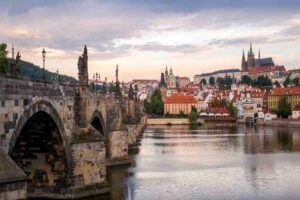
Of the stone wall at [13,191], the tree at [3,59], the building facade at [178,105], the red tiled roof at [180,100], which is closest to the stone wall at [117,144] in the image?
the tree at [3,59]

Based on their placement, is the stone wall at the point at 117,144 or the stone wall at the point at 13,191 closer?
the stone wall at the point at 13,191

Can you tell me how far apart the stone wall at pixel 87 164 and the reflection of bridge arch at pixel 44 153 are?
0.58 meters

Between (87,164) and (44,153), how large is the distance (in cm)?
264

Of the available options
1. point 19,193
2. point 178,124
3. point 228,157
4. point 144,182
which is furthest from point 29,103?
point 178,124

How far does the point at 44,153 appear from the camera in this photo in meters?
29.7

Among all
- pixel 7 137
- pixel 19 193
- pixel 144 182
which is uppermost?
pixel 7 137

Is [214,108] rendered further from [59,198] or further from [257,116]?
[59,198]

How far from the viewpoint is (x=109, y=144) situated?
46.6 metres

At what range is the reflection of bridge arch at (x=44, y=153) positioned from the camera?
29.1m

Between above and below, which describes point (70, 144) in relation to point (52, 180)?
above

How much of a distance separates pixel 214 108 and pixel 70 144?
138 metres

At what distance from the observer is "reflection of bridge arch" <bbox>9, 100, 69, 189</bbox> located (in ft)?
95.5

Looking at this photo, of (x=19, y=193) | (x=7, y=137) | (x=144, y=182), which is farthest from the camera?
(x=144, y=182)

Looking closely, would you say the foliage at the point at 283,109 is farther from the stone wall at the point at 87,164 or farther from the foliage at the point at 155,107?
the stone wall at the point at 87,164
